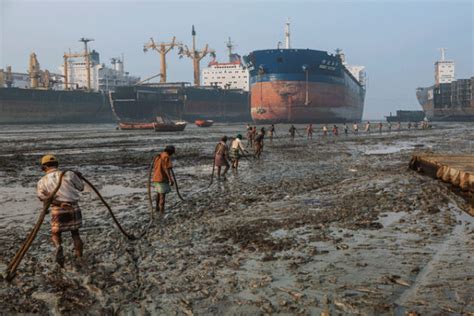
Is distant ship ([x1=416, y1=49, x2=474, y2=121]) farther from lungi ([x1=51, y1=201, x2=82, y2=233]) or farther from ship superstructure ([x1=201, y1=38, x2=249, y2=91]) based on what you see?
lungi ([x1=51, y1=201, x2=82, y2=233])

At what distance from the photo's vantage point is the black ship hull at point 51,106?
6438cm

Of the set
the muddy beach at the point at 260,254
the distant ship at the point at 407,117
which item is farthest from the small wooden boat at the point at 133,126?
the distant ship at the point at 407,117

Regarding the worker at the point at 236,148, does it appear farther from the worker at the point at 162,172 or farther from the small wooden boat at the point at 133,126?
the small wooden boat at the point at 133,126

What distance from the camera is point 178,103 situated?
7344 cm

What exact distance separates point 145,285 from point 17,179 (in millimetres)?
11179

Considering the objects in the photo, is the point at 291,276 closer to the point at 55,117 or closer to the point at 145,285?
the point at 145,285

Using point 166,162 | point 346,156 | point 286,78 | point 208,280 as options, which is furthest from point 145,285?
point 286,78

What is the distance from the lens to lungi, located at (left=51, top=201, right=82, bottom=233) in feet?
17.1

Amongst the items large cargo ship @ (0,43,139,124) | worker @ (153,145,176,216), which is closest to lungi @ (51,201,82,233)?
worker @ (153,145,176,216)

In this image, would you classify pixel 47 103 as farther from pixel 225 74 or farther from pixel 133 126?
pixel 225 74

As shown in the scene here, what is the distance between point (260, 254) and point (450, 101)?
91.0 meters

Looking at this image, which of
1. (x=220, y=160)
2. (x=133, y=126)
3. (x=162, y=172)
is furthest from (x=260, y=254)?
(x=133, y=126)

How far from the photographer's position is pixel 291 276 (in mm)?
5043

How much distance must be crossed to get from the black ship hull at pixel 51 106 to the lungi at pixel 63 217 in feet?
213
